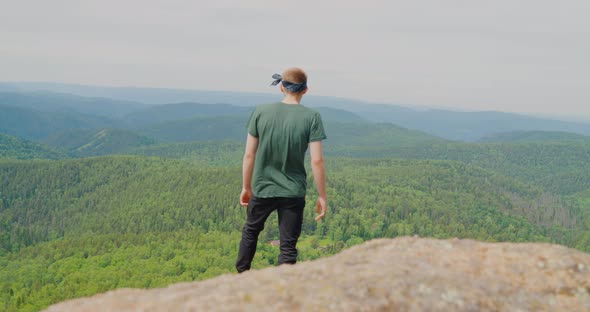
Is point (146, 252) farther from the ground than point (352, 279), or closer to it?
closer to it

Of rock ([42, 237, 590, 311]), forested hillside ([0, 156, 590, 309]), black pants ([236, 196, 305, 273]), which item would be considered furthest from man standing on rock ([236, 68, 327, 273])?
forested hillside ([0, 156, 590, 309])

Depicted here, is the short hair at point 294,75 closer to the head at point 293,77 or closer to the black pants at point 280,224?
the head at point 293,77

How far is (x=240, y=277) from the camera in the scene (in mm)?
6637

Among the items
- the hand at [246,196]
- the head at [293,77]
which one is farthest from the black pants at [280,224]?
the head at [293,77]

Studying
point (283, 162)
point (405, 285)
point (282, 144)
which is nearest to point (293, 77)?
point (282, 144)

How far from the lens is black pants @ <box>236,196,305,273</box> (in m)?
9.24

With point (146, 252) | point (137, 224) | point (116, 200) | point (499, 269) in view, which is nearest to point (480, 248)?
point (499, 269)

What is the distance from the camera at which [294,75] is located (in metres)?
8.91

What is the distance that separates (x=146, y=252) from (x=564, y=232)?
177437 millimetres

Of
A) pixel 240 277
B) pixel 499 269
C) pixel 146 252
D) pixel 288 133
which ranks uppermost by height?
pixel 288 133

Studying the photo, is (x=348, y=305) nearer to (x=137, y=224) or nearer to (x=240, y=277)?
(x=240, y=277)

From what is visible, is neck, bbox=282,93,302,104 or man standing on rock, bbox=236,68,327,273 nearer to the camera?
man standing on rock, bbox=236,68,327,273

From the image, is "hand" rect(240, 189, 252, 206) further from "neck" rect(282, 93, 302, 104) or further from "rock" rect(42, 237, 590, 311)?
"rock" rect(42, 237, 590, 311)

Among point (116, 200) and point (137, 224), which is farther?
point (116, 200)
